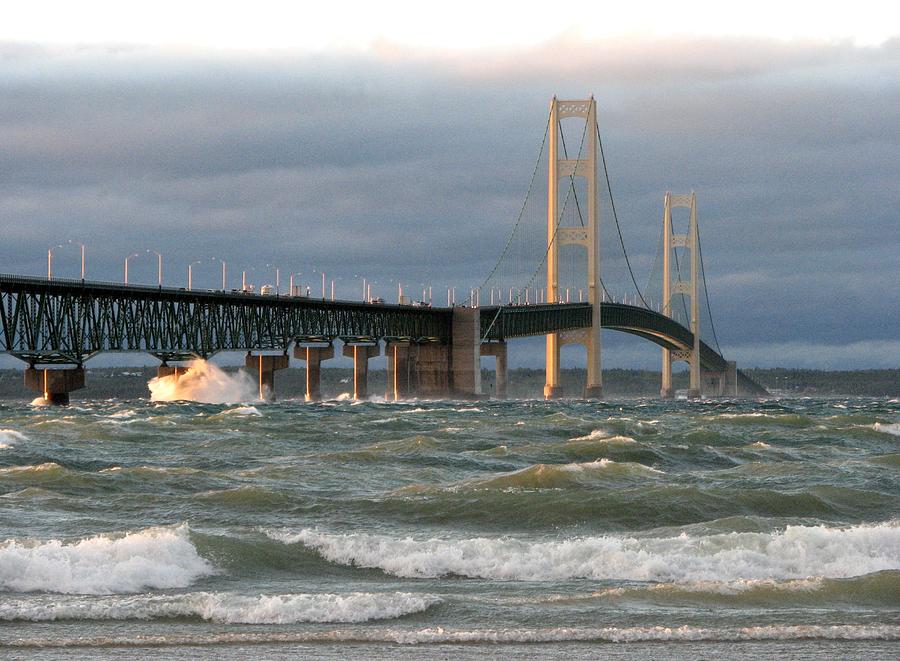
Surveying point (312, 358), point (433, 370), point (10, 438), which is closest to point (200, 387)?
point (312, 358)

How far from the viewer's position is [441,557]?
23109 mm

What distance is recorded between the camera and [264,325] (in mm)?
127875

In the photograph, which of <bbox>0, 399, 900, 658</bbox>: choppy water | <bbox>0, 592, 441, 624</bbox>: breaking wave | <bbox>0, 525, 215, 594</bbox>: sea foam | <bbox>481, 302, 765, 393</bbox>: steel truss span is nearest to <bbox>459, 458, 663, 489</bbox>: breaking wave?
<bbox>0, 399, 900, 658</bbox>: choppy water

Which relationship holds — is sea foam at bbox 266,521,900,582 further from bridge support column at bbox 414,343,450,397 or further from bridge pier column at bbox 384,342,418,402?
bridge pier column at bbox 384,342,418,402

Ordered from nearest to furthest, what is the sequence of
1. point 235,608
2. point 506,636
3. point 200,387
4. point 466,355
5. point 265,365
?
point 506,636 → point 235,608 → point 200,387 → point 265,365 → point 466,355

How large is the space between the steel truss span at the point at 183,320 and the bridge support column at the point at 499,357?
4354 millimetres

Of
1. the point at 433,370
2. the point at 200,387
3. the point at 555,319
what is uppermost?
the point at 555,319

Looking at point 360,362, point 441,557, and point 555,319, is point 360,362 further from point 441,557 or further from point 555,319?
point 441,557

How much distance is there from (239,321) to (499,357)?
32.3 m

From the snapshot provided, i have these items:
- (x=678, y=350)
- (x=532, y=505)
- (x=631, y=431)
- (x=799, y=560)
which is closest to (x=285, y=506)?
(x=532, y=505)

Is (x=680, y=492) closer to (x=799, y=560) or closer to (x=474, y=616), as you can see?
(x=799, y=560)

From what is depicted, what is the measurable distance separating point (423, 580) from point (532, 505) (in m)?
8.75

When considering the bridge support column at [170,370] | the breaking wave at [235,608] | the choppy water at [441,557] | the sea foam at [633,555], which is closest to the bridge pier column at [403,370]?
the bridge support column at [170,370]

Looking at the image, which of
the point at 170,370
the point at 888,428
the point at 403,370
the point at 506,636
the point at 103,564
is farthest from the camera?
the point at 403,370
